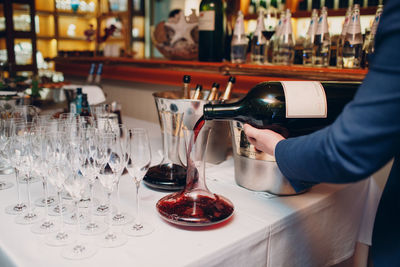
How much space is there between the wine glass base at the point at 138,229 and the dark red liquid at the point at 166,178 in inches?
8.3

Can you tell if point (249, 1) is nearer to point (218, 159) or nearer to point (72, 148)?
point (218, 159)

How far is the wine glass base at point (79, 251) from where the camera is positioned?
0.66 m

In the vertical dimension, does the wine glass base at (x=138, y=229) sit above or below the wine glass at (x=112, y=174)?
below

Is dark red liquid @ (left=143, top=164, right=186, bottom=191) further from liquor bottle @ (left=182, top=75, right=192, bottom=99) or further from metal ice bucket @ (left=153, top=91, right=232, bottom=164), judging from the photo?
liquor bottle @ (left=182, top=75, right=192, bottom=99)

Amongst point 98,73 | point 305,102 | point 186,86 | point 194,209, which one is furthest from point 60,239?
point 98,73

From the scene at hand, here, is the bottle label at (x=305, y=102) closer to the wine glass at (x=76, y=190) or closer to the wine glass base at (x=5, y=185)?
the wine glass at (x=76, y=190)

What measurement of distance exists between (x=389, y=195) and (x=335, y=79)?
650mm

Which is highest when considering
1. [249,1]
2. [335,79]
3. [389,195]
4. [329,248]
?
[249,1]

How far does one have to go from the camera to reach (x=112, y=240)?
2.36 feet

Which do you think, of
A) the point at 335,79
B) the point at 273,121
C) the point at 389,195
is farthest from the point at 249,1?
the point at 389,195

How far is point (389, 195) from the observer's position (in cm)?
74

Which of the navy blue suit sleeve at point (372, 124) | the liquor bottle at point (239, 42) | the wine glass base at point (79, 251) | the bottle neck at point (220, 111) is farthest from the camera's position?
the liquor bottle at point (239, 42)

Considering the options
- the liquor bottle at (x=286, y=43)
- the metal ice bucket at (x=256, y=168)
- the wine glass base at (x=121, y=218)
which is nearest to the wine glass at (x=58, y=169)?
the wine glass base at (x=121, y=218)

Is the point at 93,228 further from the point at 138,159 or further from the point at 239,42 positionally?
the point at 239,42
